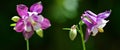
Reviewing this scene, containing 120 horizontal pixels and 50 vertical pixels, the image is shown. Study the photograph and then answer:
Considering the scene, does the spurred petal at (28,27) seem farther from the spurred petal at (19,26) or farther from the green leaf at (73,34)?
the green leaf at (73,34)

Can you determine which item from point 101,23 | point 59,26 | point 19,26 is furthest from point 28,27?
point 59,26

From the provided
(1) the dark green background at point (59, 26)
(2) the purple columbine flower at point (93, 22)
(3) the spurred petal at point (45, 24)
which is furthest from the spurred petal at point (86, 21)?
(1) the dark green background at point (59, 26)

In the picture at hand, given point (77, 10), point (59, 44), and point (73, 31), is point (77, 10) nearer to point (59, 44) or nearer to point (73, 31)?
point (59, 44)

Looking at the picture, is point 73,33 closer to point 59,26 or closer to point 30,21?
point 30,21

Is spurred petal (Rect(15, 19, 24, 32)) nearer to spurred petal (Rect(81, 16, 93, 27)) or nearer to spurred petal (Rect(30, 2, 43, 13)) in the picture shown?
spurred petal (Rect(30, 2, 43, 13))

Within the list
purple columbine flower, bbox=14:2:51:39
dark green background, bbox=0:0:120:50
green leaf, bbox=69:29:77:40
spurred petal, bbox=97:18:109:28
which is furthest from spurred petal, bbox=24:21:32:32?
dark green background, bbox=0:0:120:50

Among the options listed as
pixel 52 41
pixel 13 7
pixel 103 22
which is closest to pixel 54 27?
pixel 52 41
